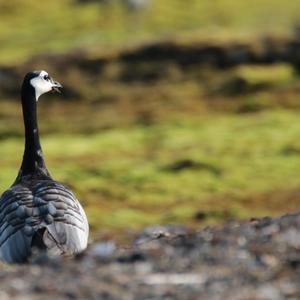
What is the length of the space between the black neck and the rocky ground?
5.17 meters

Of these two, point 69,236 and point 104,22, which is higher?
point 104,22

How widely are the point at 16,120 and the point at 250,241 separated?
42.1m

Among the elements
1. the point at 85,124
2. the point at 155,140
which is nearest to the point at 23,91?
the point at 155,140

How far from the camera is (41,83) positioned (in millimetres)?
20391

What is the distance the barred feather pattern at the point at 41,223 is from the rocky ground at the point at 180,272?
1.19 meters

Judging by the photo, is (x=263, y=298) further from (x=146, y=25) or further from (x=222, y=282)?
(x=146, y=25)

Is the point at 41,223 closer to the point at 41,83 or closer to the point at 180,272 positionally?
the point at 180,272

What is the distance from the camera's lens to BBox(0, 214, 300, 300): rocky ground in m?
11.0

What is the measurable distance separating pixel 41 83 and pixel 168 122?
1220 inches

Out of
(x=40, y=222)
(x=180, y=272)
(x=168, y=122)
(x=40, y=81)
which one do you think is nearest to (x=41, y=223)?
(x=40, y=222)

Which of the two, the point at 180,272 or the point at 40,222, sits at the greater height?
the point at 40,222

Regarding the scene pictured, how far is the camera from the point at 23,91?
2062 cm

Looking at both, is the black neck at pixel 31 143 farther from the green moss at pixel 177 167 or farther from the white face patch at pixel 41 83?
the green moss at pixel 177 167

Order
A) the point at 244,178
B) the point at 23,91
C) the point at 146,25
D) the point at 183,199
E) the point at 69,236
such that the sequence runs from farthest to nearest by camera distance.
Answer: the point at 146,25
the point at 244,178
the point at 183,199
the point at 23,91
the point at 69,236
